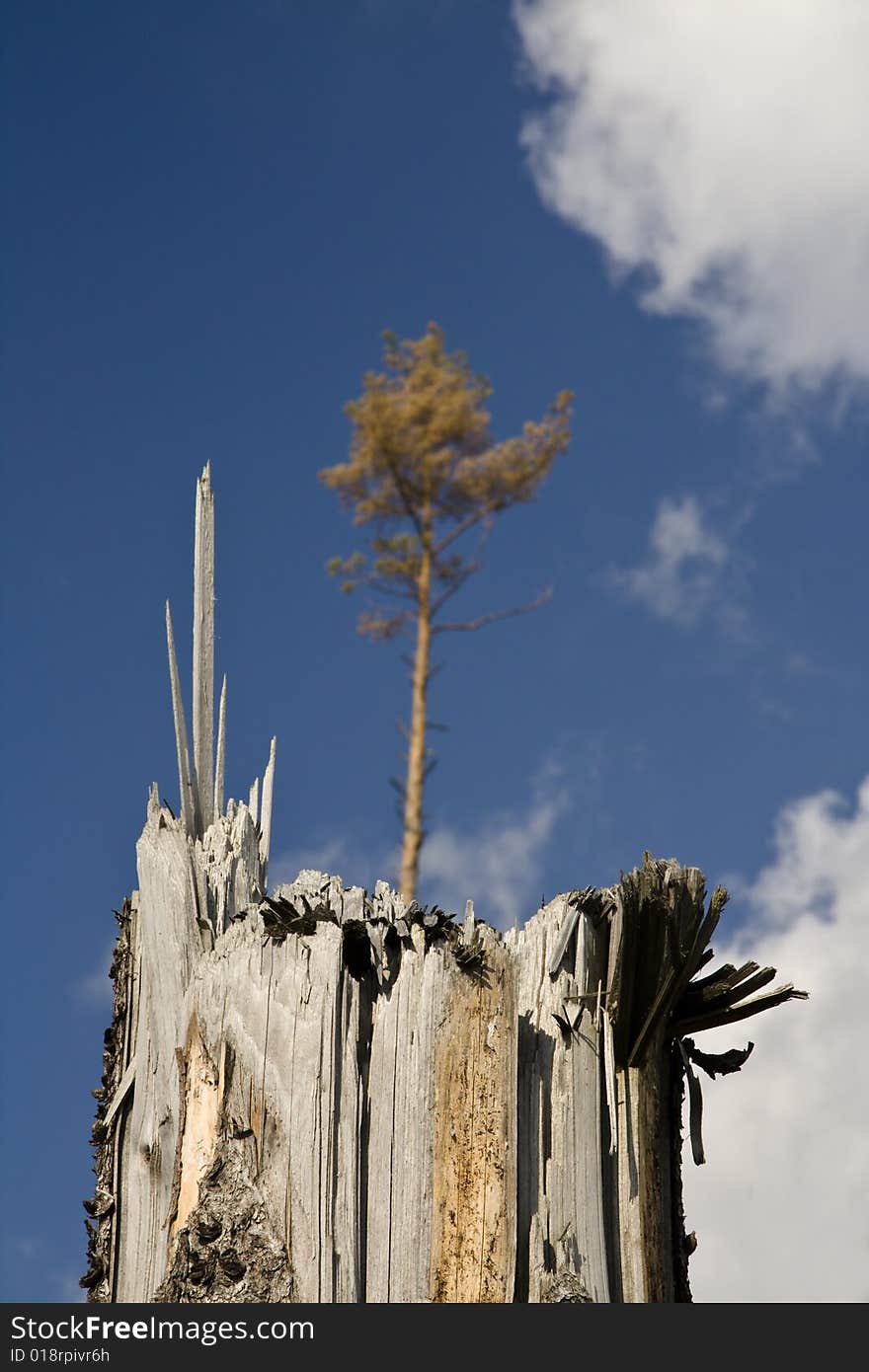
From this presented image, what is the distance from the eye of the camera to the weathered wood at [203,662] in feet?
11.1

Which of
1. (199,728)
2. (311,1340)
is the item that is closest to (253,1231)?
(311,1340)

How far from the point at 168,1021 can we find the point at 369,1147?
645 mm

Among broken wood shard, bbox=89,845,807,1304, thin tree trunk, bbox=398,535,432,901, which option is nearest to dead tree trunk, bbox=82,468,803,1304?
broken wood shard, bbox=89,845,807,1304

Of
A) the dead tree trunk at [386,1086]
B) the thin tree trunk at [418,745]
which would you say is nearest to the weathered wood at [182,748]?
the dead tree trunk at [386,1086]

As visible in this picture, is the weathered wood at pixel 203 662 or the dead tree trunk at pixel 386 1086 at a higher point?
the weathered wood at pixel 203 662

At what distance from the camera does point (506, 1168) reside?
2.80 m

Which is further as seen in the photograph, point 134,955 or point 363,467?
point 363,467

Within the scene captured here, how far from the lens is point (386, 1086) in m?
2.86

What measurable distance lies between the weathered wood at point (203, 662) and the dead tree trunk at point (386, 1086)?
0.5 inches

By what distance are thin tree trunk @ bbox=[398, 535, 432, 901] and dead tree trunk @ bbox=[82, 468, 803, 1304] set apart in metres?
5.94

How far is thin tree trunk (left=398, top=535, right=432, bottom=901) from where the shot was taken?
9875mm

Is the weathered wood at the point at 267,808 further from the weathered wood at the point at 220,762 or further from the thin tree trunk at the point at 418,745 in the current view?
the thin tree trunk at the point at 418,745

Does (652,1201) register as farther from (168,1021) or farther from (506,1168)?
(168,1021)

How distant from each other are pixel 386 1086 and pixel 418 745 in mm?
7709
